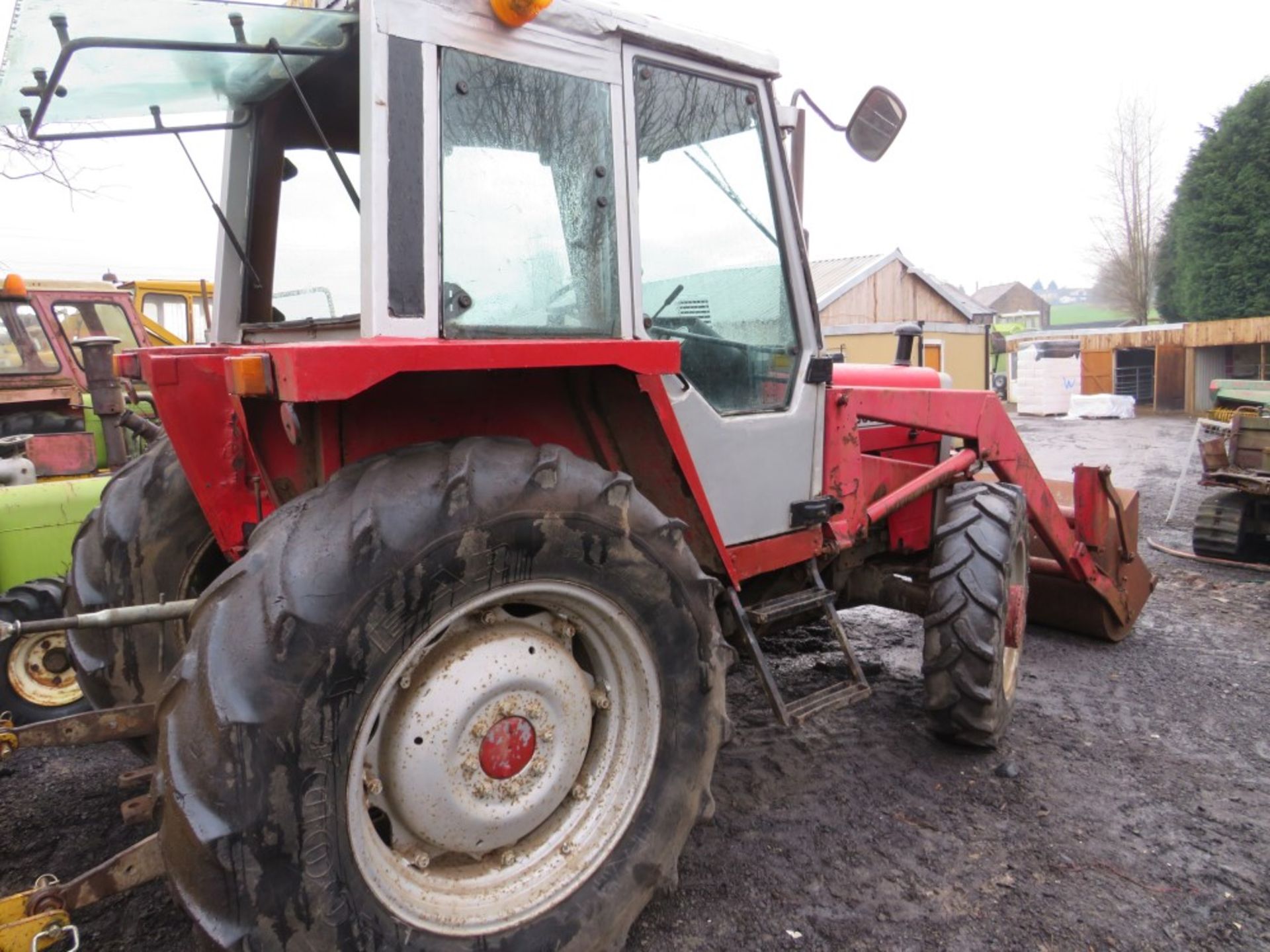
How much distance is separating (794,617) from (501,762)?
1.60m

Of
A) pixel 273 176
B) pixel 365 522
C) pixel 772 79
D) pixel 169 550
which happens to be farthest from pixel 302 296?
pixel 772 79

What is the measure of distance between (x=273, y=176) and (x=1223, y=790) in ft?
13.1

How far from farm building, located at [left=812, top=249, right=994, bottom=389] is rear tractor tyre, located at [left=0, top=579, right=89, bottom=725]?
21285 millimetres

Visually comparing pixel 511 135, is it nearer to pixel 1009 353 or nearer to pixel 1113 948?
pixel 1113 948

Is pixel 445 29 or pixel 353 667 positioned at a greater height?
pixel 445 29

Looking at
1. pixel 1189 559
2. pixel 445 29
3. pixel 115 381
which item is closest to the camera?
pixel 445 29

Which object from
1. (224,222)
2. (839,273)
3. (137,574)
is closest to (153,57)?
(224,222)

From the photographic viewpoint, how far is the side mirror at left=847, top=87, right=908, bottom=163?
3.04 meters

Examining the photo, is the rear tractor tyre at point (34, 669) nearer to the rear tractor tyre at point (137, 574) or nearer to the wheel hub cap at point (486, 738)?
the rear tractor tyre at point (137, 574)

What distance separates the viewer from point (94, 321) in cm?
727

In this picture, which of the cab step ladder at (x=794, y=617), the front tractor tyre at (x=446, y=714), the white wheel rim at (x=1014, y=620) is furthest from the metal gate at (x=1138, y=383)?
the front tractor tyre at (x=446, y=714)

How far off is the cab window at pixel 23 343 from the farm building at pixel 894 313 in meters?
19.6

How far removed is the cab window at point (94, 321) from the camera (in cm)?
707

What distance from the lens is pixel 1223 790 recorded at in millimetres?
3271
